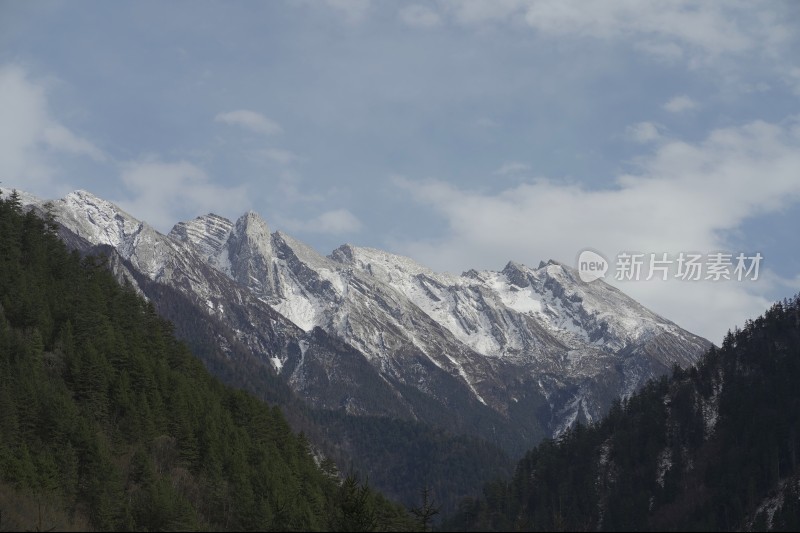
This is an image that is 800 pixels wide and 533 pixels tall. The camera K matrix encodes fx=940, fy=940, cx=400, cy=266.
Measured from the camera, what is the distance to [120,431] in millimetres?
139750

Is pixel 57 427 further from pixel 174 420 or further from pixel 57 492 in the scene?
pixel 174 420

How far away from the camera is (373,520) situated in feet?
336

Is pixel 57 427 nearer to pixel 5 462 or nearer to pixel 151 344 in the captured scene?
pixel 5 462

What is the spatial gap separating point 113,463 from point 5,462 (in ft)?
51.6

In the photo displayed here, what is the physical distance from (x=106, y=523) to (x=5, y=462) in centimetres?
1606

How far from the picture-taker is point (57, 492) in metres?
120

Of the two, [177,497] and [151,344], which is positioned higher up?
[151,344]

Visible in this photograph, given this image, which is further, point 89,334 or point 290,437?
point 290,437

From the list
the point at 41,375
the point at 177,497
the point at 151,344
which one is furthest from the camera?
the point at 151,344

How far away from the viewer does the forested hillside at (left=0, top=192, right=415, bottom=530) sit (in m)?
118

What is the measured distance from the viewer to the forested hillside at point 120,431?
118m

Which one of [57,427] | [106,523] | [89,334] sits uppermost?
[89,334]

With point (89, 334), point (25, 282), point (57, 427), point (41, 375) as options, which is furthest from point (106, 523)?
point (25, 282)

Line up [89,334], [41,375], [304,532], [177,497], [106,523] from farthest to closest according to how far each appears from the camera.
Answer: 1. [89,334]
2. [41,375]
3. [177,497]
4. [106,523]
5. [304,532]
